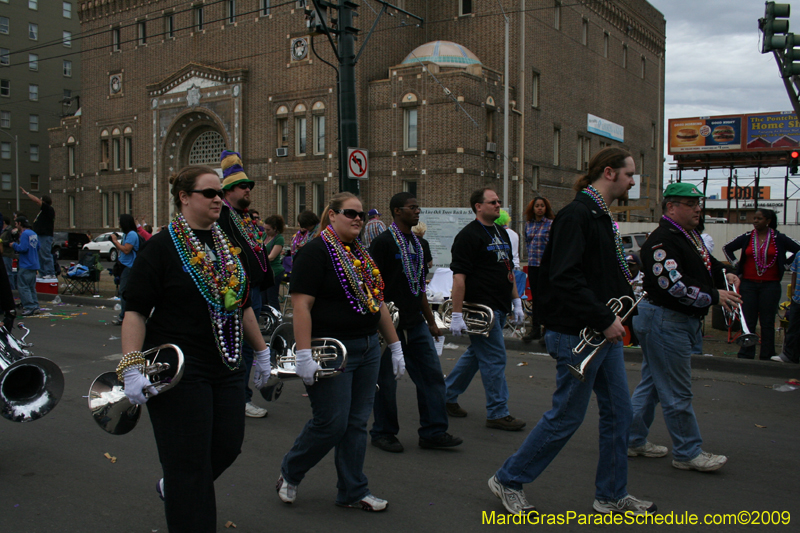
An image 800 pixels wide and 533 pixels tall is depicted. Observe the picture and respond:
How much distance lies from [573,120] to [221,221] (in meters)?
35.2

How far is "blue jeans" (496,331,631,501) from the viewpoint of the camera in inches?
145

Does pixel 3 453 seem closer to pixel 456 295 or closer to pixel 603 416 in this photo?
pixel 456 295

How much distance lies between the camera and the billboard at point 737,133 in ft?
152

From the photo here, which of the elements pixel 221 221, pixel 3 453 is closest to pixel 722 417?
pixel 221 221

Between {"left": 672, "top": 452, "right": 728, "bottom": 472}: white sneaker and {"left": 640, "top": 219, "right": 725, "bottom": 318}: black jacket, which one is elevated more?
{"left": 640, "top": 219, "right": 725, "bottom": 318}: black jacket

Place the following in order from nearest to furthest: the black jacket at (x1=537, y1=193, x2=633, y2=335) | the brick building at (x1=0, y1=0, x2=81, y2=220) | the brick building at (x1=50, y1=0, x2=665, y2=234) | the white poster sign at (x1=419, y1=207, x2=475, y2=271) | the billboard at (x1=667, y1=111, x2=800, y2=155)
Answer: the black jacket at (x1=537, y1=193, x2=633, y2=335) < the white poster sign at (x1=419, y1=207, x2=475, y2=271) < the brick building at (x1=50, y1=0, x2=665, y2=234) < the billboard at (x1=667, y1=111, x2=800, y2=155) < the brick building at (x1=0, y1=0, x2=81, y2=220)

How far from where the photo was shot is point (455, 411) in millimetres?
6102

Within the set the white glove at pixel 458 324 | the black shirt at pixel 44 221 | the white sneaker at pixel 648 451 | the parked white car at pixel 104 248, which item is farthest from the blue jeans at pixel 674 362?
the parked white car at pixel 104 248

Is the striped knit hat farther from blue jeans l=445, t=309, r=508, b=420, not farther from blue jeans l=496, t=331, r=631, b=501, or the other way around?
blue jeans l=496, t=331, r=631, b=501

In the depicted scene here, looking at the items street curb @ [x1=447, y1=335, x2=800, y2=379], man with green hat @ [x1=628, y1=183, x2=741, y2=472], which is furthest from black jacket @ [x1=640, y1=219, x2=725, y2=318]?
street curb @ [x1=447, y1=335, x2=800, y2=379]

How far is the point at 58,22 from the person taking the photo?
62.7m

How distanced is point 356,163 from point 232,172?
5631mm

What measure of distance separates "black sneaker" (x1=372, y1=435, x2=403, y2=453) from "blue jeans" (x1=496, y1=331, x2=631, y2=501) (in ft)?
4.72

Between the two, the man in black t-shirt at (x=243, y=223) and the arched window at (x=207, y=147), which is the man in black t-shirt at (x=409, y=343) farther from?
the arched window at (x=207, y=147)
